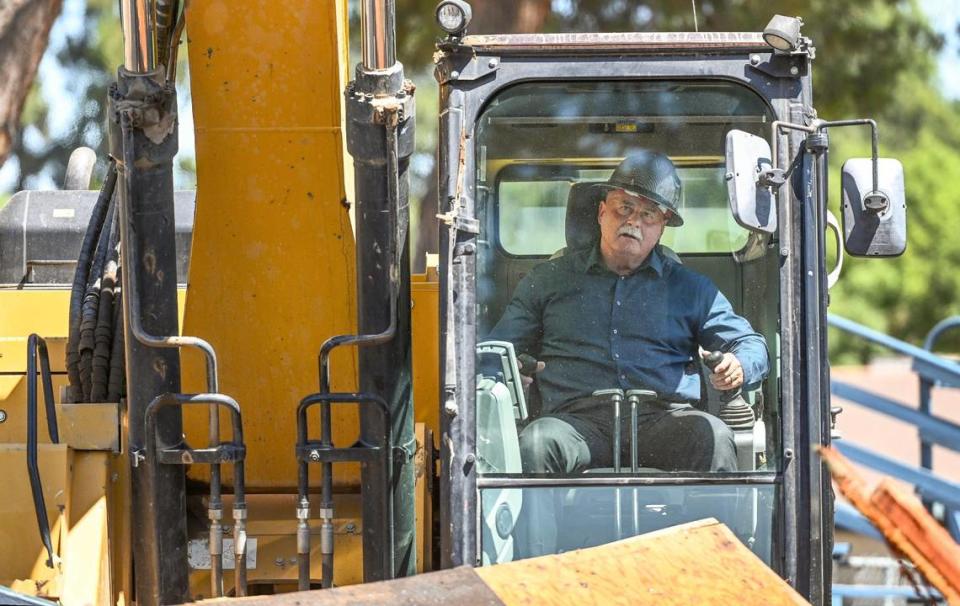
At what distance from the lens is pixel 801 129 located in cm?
365

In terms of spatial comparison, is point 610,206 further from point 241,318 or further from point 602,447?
point 241,318

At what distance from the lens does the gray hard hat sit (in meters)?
3.88

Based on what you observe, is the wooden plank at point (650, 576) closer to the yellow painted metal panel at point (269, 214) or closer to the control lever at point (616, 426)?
the control lever at point (616, 426)

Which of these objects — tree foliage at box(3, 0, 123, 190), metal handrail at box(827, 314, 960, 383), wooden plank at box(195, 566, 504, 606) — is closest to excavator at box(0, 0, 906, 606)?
wooden plank at box(195, 566, 504, 606)

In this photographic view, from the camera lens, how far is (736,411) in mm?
3783

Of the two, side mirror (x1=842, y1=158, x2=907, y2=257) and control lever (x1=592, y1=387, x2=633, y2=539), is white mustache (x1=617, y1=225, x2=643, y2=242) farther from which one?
side mirror (x1=842, y1=158, x2=907, y2=257)

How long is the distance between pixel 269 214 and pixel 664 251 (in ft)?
4.12

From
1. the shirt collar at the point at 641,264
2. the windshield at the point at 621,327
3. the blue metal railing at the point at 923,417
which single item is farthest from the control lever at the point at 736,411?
the blue metal railing at the point at 923,417

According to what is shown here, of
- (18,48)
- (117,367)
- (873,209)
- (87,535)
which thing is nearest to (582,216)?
(873,209)

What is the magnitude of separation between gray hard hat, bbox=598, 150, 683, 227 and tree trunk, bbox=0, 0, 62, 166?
24.8 feet

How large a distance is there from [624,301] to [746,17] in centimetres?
894

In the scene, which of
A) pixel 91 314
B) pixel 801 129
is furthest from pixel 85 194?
pixel 801 129

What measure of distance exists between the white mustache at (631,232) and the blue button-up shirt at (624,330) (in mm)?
70

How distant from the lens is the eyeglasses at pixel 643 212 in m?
3.90
